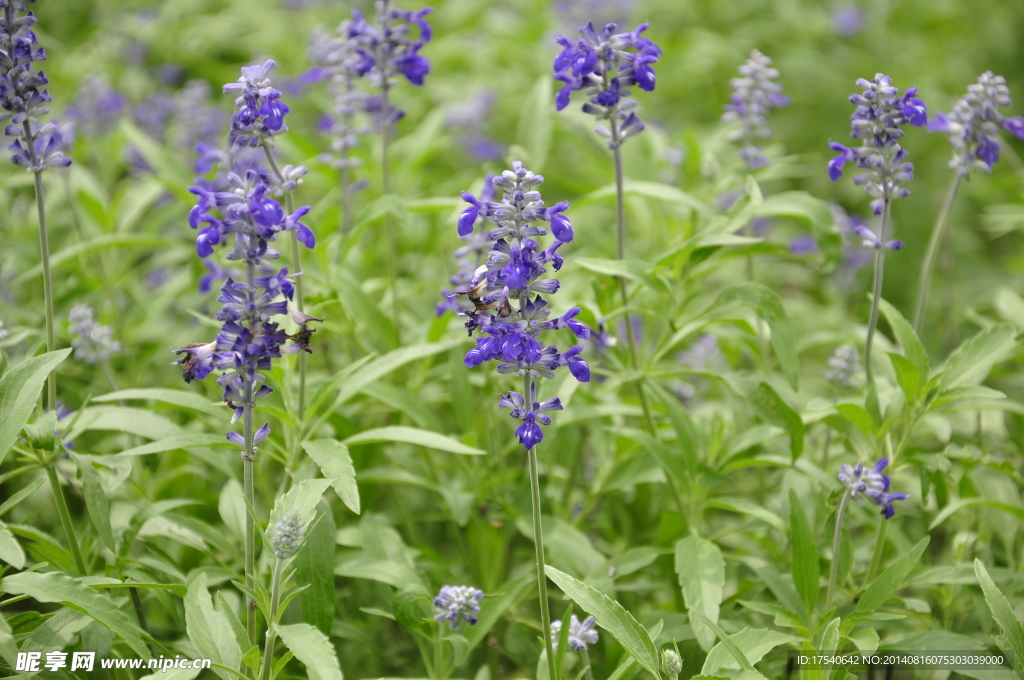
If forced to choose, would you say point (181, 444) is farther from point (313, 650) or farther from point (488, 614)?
point (488, 614)

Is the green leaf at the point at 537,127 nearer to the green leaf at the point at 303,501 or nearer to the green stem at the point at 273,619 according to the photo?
the green leaf at the point at 303,501

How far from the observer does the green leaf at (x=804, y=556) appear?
3.13m

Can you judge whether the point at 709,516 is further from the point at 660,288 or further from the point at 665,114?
the point at 665,114

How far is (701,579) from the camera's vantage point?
123 inches

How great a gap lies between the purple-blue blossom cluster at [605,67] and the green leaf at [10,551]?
253cm

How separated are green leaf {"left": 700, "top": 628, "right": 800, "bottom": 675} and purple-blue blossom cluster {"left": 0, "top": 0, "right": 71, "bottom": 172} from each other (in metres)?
3.11

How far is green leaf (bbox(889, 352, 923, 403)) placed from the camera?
10.3 ft

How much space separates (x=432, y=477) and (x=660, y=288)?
1.51 m

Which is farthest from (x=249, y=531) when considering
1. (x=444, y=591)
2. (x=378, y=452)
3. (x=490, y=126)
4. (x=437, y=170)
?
(x=490, y=126)

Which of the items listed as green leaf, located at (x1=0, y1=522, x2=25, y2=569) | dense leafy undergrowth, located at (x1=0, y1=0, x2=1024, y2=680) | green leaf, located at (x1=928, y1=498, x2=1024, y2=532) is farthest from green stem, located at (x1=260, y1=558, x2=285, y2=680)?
green leaf, located at (x1=928, y1=498, x2=1024, y2=532)

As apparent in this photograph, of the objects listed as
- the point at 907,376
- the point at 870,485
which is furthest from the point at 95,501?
the point at 907,376

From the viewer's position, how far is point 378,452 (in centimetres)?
421

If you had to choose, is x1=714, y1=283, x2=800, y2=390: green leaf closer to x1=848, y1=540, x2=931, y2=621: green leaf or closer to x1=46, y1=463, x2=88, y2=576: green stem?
x1=848, y1=540, x2=931, y2=621: green leaf

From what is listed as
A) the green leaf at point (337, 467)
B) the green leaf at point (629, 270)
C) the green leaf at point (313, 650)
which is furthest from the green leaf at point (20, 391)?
the green leaf at point (629, 270)
